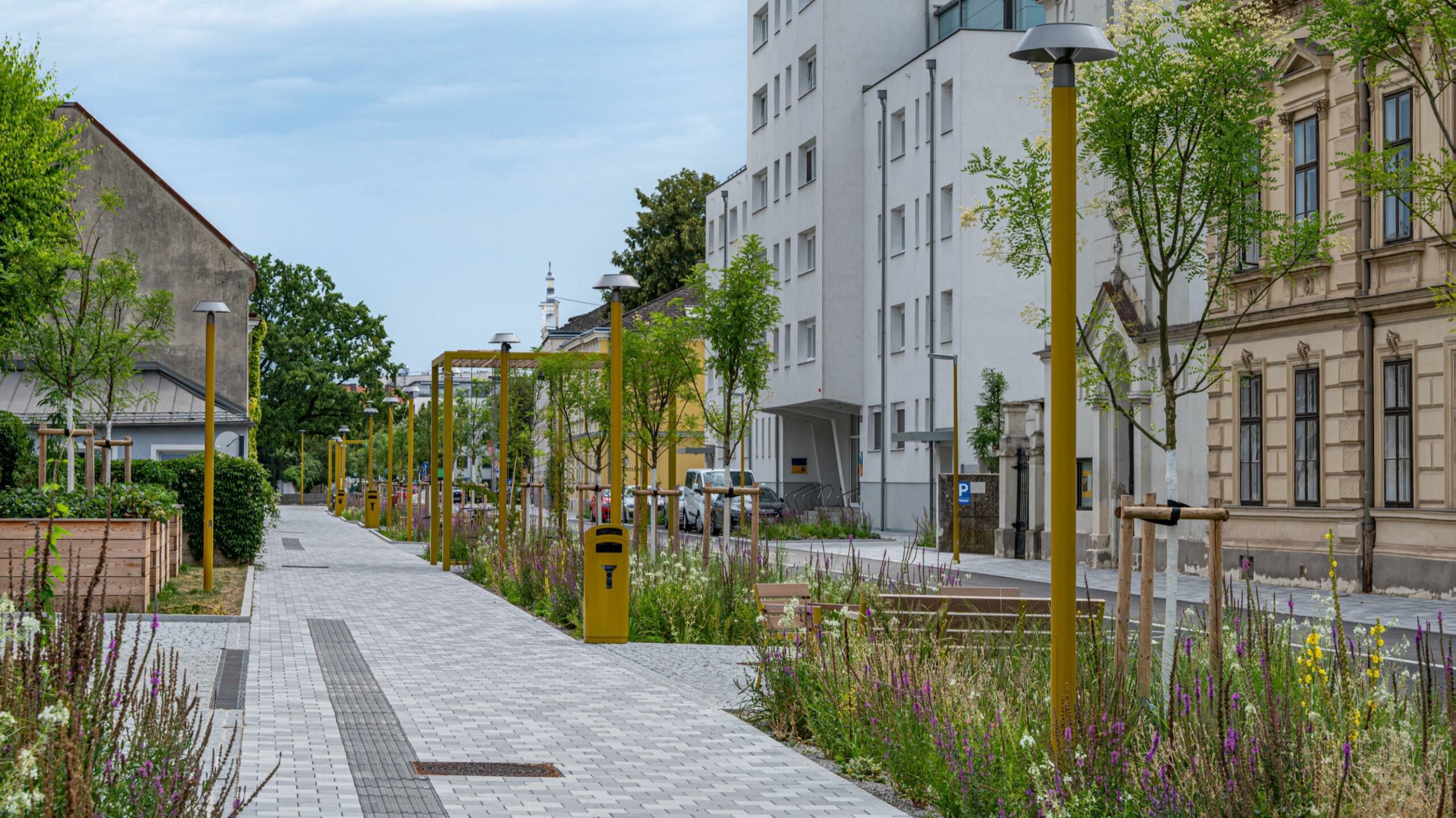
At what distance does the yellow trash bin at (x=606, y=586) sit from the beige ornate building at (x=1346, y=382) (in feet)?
39.2

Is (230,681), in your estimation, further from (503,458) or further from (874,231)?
(874,231)

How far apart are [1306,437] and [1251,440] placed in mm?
1674

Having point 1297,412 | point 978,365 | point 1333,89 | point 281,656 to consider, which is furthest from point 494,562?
point 978,365

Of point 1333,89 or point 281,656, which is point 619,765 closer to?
point 281,656

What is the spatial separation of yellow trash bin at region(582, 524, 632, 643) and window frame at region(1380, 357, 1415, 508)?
13459 millimetres

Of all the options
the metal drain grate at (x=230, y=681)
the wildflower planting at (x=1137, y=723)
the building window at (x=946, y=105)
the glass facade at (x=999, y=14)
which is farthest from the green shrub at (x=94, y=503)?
the glass facade at (x=999, y=14)

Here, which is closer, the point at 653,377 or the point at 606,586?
the point at 606,586

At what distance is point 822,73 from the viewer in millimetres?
57656

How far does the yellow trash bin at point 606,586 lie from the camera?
16.9m

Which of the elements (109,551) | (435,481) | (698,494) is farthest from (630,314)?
(109,551)

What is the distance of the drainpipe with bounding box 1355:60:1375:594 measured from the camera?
25516 millimetres

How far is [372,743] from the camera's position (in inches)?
406

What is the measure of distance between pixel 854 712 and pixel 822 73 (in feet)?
163

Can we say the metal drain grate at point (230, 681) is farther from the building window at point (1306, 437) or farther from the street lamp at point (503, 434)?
the building window at point (1306, 437)
